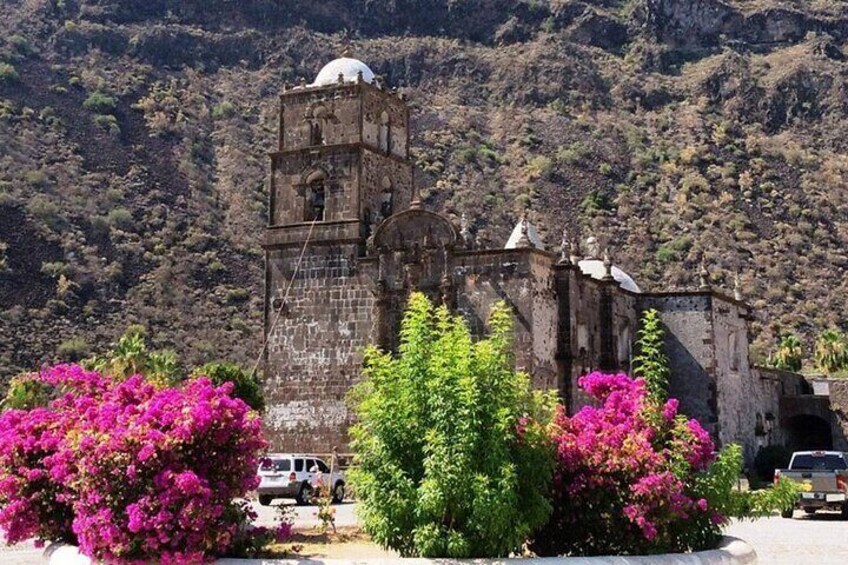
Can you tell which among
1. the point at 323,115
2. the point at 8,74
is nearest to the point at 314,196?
the point at 323,115

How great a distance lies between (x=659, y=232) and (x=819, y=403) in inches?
1300

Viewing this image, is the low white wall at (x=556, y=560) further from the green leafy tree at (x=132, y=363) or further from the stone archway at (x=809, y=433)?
the stone archway at (x=809, y=433)

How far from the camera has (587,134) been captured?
3403 inches

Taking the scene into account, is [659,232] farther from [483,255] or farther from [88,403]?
[88,403]

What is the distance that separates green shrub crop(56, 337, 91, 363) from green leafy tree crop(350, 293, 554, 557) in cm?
4796

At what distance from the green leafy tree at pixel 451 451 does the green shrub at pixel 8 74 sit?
75.5 meters

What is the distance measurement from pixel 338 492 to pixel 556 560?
18.1 m

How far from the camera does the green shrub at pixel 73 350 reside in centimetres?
5616

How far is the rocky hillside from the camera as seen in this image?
212 ft

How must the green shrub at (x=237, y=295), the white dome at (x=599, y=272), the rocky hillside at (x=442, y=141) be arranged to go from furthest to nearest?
the green shrub at (x=237, y=295)
the rocky hillside at (x=442, y=141)
the white dome at (x=599, y=272)

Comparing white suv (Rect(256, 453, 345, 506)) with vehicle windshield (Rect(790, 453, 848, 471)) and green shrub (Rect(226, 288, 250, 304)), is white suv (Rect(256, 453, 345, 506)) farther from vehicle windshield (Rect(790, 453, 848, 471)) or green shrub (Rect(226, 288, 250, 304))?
green shrub (Rect(226, 288, 250, 304))

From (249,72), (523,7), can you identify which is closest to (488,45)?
(523,7)

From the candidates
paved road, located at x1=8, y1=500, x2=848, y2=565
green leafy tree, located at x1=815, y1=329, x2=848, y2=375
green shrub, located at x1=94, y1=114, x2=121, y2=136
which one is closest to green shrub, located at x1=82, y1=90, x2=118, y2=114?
green shrub, located at x1=94, y1=114, x2=121, y2=136

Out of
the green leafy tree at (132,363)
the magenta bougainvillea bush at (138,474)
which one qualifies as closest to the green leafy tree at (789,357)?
the green leafy tree at (132,363)
